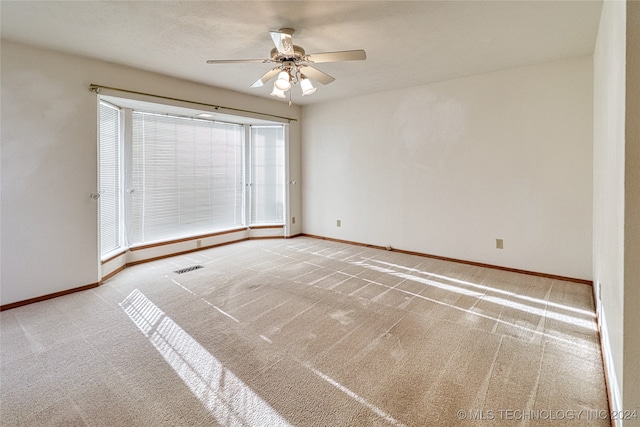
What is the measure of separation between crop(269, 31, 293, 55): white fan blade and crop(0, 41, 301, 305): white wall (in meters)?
2.27

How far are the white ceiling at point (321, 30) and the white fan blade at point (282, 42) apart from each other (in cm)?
19

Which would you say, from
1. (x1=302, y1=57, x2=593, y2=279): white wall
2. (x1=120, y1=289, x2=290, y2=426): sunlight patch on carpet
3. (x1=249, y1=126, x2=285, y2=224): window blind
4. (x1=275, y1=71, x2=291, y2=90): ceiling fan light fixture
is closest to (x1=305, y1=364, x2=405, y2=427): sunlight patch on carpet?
(x1=120, y1=289, x2=290, y2=426): sunlight patch on carpet

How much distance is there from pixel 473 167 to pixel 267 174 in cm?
349

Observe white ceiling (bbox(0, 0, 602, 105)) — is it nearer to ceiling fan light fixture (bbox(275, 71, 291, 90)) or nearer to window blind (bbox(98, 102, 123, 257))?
ceiling fan light fixture (bbox(275, 71, 291, 90))

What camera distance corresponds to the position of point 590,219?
135 inches

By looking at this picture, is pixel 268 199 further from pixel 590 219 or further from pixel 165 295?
pixel 590 219

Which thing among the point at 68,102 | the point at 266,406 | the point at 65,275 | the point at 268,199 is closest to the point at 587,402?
the point at 266,406

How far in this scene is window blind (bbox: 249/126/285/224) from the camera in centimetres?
590

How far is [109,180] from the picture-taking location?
403 cm

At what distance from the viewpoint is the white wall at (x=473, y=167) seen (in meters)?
3.52

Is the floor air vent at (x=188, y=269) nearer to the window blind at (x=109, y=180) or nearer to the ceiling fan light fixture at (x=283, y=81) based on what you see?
the window blind at (x=109, y=180)

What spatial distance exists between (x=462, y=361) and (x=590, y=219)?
2.54 m

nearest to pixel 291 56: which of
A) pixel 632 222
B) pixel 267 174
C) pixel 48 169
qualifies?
pixel 632 222

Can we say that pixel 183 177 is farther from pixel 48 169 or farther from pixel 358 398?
pixel 358 398
